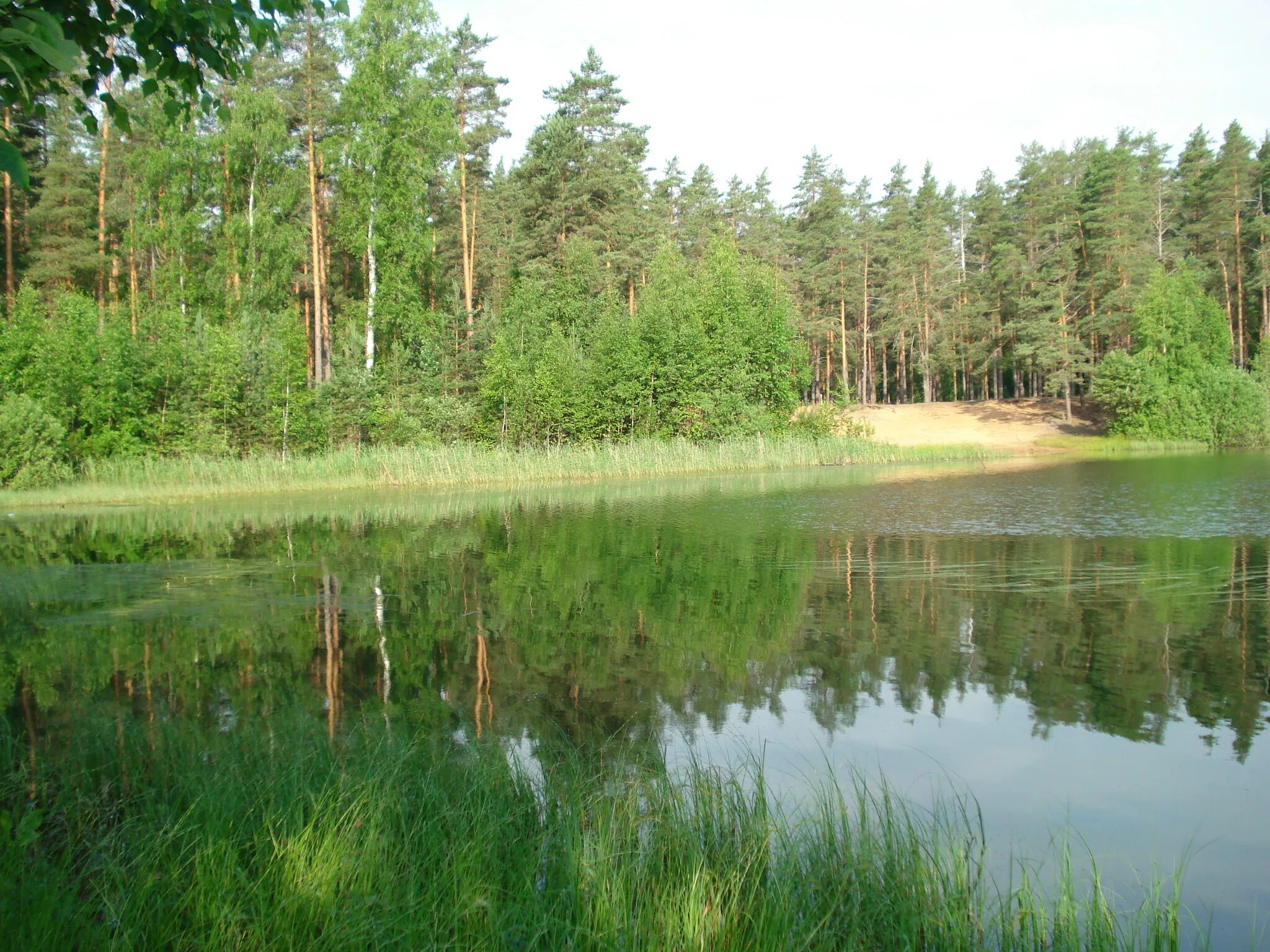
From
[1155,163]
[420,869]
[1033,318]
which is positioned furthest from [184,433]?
[1155,163]

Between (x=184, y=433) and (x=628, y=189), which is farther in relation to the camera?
(x=628, y=189)

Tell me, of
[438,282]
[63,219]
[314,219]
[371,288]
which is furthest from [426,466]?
[63,219]

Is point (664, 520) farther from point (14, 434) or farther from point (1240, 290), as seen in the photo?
point (1240, 290)

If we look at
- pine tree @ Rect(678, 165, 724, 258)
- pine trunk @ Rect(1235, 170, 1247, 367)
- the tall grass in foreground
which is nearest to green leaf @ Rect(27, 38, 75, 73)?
the tall grass in foreground

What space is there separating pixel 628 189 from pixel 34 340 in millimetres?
22608

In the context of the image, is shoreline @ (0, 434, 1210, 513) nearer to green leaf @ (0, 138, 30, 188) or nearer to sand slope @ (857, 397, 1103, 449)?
sand slope @ (857, 397, 1103, 449)

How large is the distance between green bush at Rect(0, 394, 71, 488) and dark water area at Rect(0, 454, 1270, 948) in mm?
5679

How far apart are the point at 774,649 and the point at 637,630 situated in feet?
4.32

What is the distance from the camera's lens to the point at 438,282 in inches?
1391

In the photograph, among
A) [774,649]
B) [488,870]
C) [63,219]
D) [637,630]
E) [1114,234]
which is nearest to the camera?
[488,870]

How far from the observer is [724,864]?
3520 millimetres

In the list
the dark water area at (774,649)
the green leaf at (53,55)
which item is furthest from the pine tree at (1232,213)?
the green leaf at (53,55)

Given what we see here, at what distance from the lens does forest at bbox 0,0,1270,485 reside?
24781 mm

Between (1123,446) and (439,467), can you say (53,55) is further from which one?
(1123,446)
